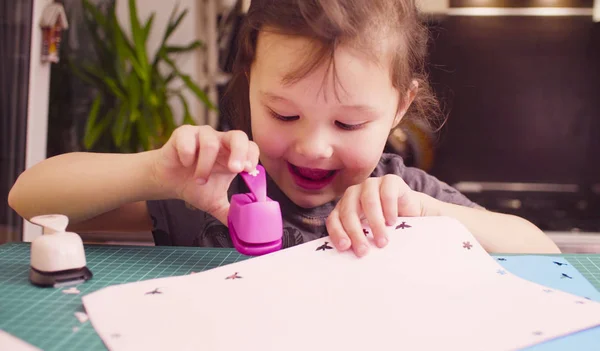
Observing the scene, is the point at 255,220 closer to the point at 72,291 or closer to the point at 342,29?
the point at 72,291

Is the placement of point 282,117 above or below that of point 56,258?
above

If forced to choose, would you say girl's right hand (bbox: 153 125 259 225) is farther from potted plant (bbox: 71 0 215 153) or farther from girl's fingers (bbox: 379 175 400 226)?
potted plant (bbox: 71 0 215 153)

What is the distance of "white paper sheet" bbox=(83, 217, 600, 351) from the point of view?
1.30ft

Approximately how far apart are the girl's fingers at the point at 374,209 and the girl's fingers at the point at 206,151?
6.8 inches

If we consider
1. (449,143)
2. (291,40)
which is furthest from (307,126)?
(449,143)

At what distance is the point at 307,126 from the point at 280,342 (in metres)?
0.38

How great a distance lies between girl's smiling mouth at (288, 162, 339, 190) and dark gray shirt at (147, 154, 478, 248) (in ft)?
0.23

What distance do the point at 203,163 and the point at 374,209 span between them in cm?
19

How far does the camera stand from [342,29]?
0.72 metres

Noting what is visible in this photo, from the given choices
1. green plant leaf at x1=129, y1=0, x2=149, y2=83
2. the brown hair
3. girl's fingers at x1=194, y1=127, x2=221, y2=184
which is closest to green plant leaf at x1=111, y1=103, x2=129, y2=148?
green plant leaf at x1=129, y1=0, x2=149, y2=83

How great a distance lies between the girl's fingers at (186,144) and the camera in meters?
0.60

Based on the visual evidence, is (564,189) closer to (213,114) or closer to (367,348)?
(213,114)

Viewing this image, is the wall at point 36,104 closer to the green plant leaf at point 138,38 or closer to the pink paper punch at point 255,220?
the green plant leaf at point 138,38

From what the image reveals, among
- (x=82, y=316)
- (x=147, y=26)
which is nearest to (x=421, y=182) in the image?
(x=82, y=316)
